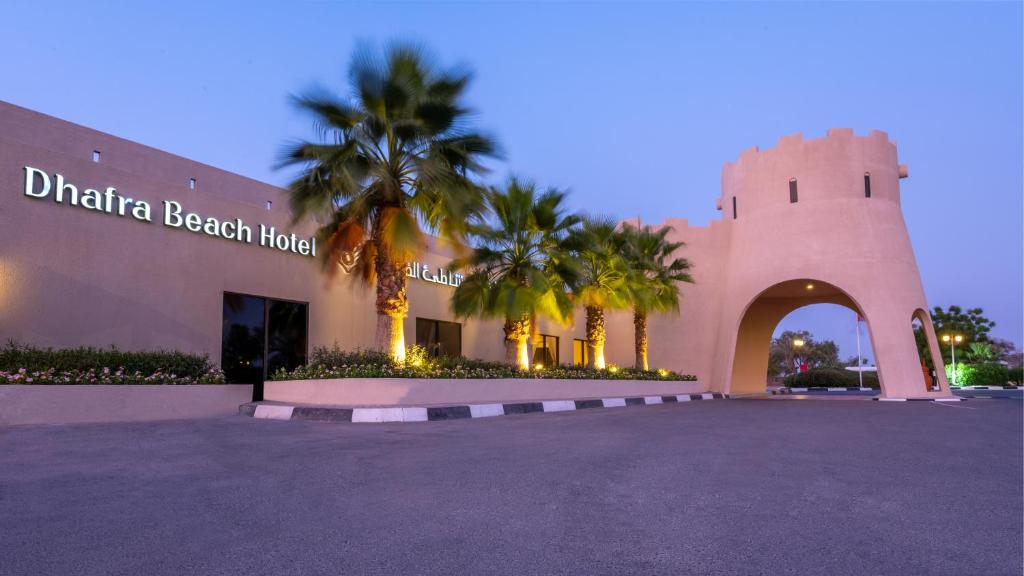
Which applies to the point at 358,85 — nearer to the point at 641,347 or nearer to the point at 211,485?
the point at 211,485

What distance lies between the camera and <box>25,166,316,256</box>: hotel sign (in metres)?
12.8

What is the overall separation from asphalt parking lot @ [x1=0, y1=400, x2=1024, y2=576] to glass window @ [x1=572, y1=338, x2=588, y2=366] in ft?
85.7

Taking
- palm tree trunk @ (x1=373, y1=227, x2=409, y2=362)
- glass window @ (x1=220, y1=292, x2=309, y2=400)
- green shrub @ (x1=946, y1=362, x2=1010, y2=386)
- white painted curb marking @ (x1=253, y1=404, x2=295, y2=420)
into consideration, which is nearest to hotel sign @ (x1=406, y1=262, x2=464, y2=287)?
glass window @ (x1=220, y1=292, x2=309, y2=400)

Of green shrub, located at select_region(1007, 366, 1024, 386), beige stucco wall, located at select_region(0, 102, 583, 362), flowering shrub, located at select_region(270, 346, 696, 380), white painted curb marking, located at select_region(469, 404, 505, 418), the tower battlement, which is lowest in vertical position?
green shrub, located at select_region(1007, 366, 1024, 386)

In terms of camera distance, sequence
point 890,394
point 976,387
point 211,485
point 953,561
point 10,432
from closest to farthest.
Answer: point 953,561 → point 211,485 → point 10,432 → point 890,394 → point 976,387

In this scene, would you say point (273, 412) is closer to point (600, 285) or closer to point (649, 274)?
point (600, 285)

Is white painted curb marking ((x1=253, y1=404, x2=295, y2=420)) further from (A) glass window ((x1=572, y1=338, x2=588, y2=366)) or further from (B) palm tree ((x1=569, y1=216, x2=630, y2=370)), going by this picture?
(A) glass window ((x1=572, y1=338, x2=588, y2=366))

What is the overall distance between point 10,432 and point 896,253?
29169 millimetres

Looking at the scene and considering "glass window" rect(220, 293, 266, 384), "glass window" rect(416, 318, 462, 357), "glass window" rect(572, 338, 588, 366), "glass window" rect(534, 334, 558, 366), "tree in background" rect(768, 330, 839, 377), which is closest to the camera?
"glass window" rect(220, 293, 266, 384)

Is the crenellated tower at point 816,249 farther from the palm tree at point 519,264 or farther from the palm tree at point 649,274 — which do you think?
the palm tree at point 519,264

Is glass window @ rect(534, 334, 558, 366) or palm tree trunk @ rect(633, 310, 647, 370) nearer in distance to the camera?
palm tree trunk @ rect(633, 310, 647, 370)

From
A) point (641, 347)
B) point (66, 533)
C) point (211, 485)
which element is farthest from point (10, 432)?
point (641, 347)

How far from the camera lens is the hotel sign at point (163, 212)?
1282cm

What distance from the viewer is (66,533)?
3.64 metres
